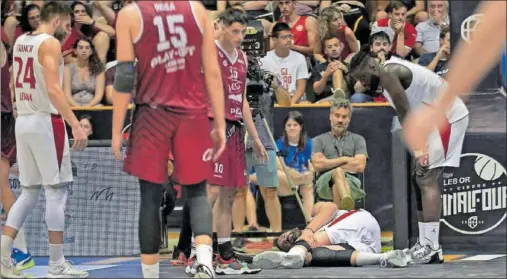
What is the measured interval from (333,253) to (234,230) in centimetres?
225

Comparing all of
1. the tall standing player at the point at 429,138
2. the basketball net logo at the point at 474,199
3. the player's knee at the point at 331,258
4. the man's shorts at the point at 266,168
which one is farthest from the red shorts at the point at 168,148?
the basketball net logo at the point at 474,199

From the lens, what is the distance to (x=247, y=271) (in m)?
9.38

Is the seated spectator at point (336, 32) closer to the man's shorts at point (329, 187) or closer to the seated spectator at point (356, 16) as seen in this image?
the seated spectator at point (356, 16)

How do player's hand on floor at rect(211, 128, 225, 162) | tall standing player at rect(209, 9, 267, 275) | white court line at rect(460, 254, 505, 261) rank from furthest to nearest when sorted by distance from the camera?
white court line at rect(460, 254, 505, 261) → tall standing player at rect(209, 9, 267, 275) → player's hand on floor at rect(211, 128, 225, 162)

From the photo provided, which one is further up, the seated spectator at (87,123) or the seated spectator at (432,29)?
the seated spectator at (432,29)

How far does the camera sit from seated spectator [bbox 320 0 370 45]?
1450cm

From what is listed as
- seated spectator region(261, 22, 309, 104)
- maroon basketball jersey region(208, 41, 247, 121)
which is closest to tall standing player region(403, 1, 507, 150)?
maroon basketball jersey region(208, 41, 247, 121)

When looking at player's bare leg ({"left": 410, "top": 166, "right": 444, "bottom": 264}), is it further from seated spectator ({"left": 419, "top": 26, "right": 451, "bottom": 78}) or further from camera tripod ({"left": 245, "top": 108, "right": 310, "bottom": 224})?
seated spectator ({"left": 419, "top": 26, "right": 451, "bottom": 78})

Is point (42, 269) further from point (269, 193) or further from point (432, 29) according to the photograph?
point (432, 29)

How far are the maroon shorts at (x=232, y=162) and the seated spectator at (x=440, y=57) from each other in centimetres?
409

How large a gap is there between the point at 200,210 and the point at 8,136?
322cm

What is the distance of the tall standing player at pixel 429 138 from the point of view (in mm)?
9883

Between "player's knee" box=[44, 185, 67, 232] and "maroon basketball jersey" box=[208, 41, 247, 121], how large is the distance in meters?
1.47

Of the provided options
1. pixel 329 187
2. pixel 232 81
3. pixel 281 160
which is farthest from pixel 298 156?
pixel 232 81
